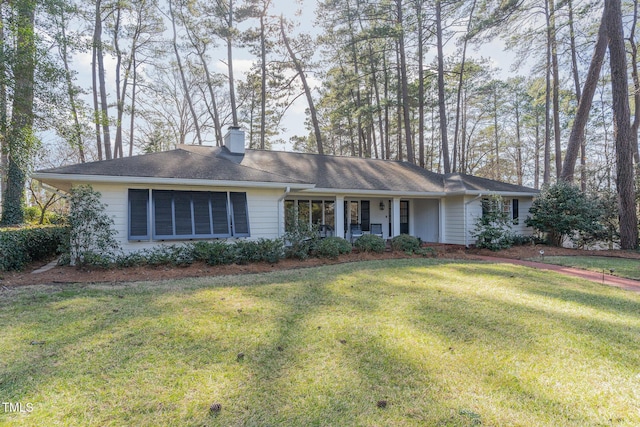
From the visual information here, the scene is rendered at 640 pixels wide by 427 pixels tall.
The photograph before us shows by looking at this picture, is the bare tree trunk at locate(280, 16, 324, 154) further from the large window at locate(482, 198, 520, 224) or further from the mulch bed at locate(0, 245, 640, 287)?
the mulch bed at locate(0, 245, 640, 287)

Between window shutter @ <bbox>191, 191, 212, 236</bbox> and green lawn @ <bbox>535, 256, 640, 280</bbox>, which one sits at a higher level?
window shutter @ <bbox>191, 191, 212, 236</bbox>

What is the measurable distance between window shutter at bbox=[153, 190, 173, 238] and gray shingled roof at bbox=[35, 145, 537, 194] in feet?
1.93

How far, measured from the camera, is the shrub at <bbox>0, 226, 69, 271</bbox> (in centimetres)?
681

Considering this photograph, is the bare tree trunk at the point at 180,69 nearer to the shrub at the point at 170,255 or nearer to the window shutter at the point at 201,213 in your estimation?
the window shutter at the point at 201,213

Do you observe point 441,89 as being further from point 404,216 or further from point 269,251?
point 269,251

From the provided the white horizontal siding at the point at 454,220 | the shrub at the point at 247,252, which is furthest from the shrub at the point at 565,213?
the shrub at the point at 247,252

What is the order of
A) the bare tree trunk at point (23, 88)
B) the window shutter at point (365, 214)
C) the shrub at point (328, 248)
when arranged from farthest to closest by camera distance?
the window shutter at point (365, 214)
the shrub at point (328, 248)
the bare tree trunk at point (23, 88)

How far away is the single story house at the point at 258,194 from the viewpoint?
25.8 ft

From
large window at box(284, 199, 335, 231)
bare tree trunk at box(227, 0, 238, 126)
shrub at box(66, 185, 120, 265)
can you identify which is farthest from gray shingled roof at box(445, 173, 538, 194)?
→ bare tree trunk at box(227, 0, 238, 126)

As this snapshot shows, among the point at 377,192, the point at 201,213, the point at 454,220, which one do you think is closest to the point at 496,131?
the point at 454,220

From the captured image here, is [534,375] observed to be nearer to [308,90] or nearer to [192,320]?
[192,320]

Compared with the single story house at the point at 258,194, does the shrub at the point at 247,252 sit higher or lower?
lower

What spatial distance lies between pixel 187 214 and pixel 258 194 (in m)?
2.02

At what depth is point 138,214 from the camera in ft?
25.8
